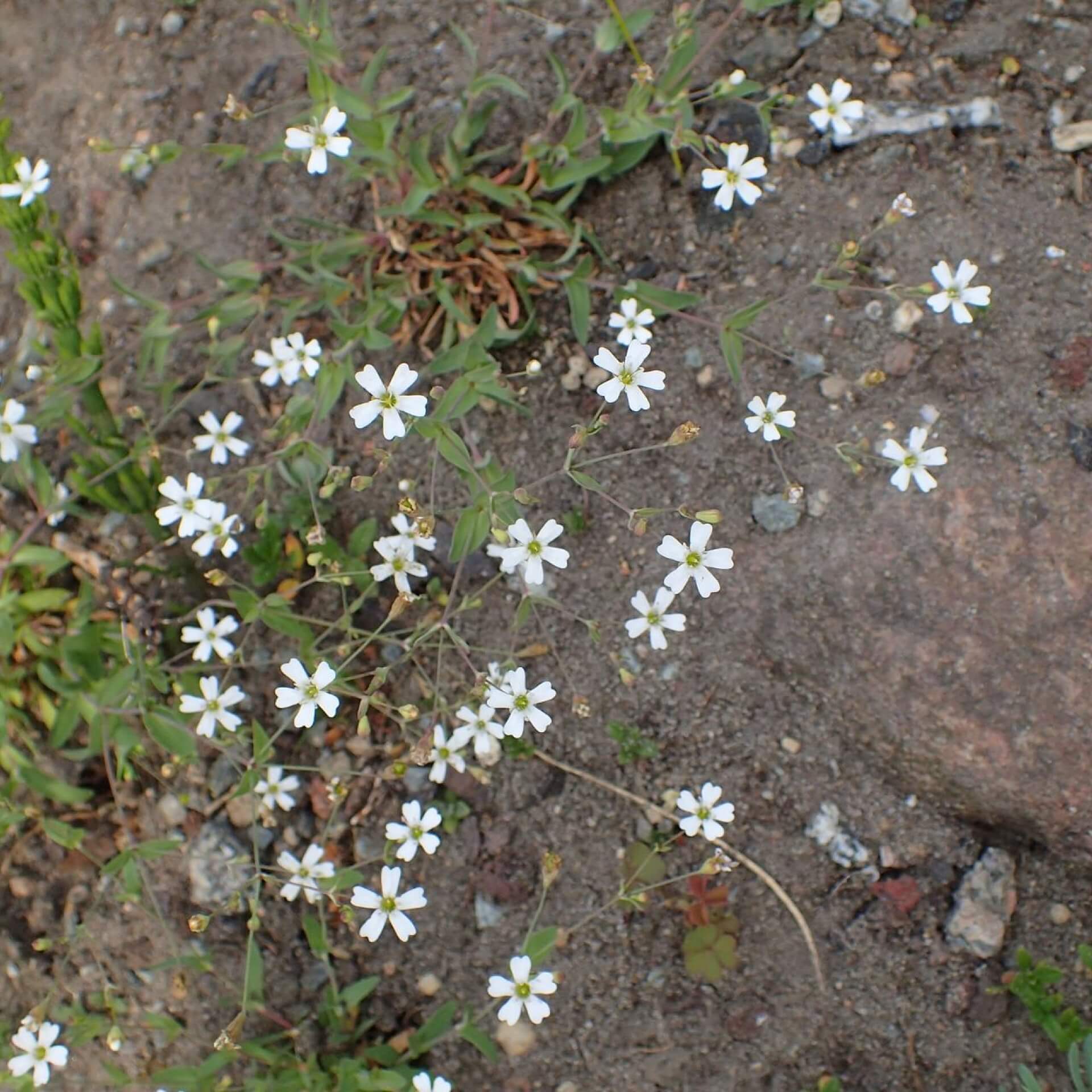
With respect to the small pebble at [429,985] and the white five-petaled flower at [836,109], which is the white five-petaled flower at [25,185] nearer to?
the white five-petaled flower at [836,109]

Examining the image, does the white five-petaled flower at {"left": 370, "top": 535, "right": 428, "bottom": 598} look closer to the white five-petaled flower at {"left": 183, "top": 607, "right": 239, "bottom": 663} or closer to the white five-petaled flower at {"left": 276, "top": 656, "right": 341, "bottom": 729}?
the white five-petaled flower at {"left": 276, "top": 656, "right": 341, "bottom": 729}

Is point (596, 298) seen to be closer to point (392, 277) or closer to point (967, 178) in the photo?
point (392, 277)

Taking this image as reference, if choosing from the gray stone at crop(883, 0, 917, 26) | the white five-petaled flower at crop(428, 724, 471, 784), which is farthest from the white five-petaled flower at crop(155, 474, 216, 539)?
the gray stone at crop(883, 0, 917, 26)

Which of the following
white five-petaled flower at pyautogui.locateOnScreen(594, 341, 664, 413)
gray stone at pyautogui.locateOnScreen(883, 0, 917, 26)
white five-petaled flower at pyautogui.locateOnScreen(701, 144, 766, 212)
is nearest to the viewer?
white five-petaled flower at pyautogui.locateOnScreen(594, 341, 664, 413)

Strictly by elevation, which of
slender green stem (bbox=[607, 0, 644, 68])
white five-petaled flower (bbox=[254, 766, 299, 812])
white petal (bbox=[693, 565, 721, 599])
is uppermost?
slender green stem (bbox=[607, 0, 644, 68])

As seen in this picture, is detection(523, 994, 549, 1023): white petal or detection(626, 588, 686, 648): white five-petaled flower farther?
detection(626, 588, 686, 648): white five-petaled flower

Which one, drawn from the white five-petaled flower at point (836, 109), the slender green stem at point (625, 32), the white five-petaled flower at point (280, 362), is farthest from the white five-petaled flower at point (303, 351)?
the white five-petaled flower at point (836, 109)

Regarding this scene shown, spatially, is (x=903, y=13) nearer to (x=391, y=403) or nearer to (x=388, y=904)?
(x=391, y=403)

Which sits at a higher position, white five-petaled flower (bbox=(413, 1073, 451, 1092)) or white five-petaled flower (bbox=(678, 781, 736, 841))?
white five-petaled flower (bbox=(678, 781, 736, 841))
